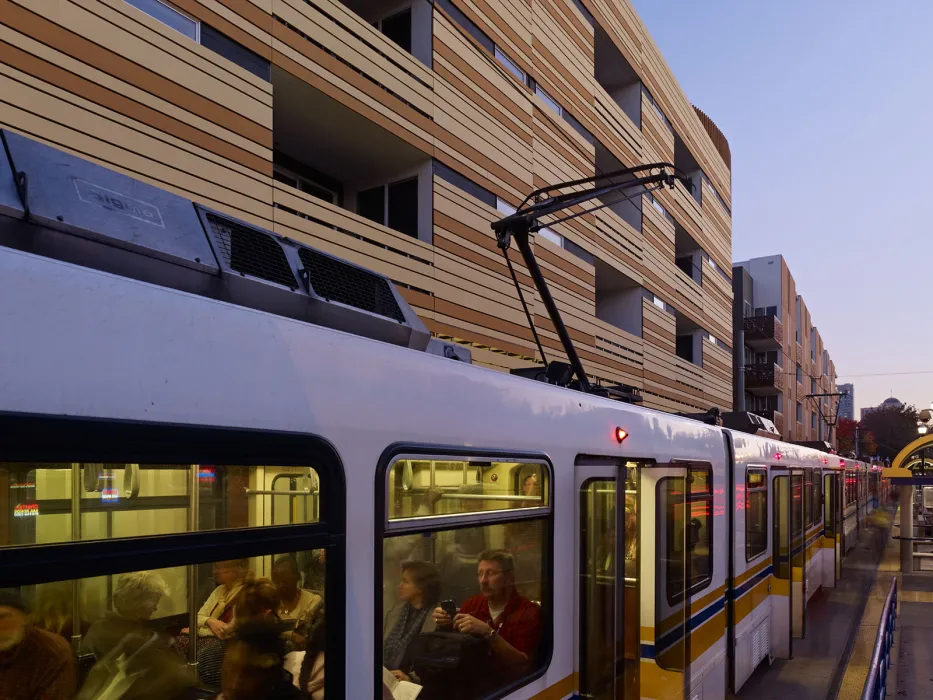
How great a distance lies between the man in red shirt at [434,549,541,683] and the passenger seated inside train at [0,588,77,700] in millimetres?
1547

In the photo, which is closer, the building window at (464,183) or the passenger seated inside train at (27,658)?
the passenger seated inside train at (27,658)

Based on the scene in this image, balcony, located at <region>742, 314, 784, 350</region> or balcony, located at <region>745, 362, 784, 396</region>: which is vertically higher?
balcony, located at <region>742, 314, 784, 350</region>

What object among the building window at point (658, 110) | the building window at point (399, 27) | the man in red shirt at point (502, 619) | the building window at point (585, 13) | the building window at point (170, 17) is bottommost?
the man in red shirt at point (502, 619)

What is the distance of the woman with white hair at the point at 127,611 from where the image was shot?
5.65 ft

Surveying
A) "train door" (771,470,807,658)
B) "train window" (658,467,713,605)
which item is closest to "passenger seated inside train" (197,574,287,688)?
"train window" (658,467,713,605)

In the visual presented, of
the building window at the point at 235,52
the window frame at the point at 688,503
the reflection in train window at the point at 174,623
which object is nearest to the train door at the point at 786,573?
the window frame at the point at 688,503

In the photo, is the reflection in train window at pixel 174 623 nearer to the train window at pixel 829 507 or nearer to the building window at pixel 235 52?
the building window at pixel 235 52

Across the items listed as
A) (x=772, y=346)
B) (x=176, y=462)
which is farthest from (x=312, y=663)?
(x=772, y=346)

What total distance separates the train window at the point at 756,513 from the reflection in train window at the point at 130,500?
635 centimetres

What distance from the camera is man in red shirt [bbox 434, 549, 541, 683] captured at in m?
3.09

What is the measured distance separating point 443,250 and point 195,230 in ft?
29.8

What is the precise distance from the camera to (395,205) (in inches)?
479

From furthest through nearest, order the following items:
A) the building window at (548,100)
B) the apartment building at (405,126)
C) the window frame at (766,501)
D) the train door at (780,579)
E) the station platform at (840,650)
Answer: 1. the building window at (548,100)
2. the train door at (780,579)
3. the station platform at (840,650)
4. the window frame at (766,501)
5. the apartment building at (405,126)

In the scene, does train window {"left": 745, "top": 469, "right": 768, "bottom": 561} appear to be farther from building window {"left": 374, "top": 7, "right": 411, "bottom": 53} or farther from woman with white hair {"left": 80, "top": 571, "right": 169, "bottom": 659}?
building window {"left": 374, "top": 7, "right": 411, "bottom": 53}
